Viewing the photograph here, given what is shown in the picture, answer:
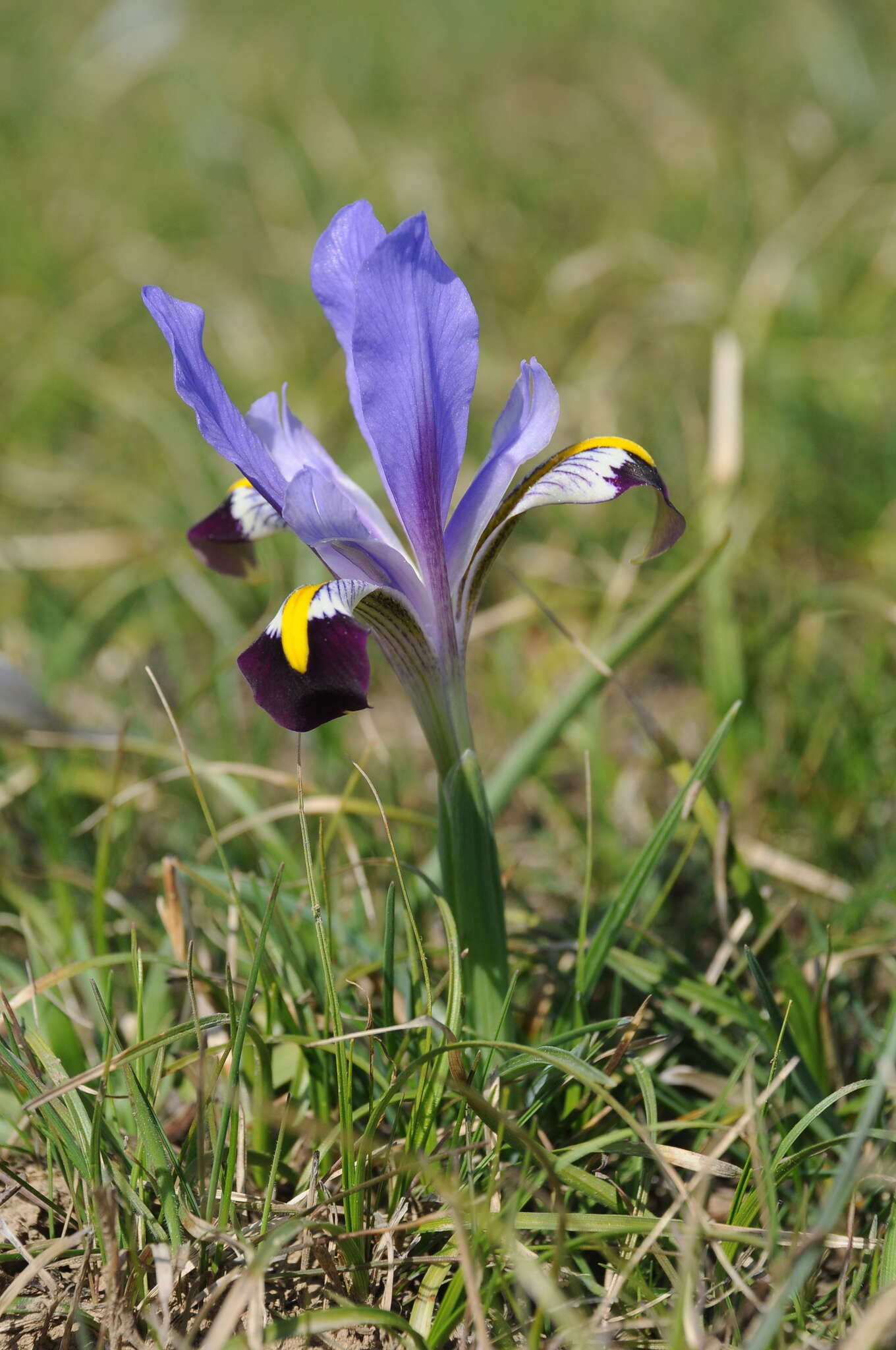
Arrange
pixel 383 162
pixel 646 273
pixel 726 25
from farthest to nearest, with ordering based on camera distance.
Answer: pixel 726 25, pixel 383 162, pixel 646 273

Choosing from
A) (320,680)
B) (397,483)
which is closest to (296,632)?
(320,680)

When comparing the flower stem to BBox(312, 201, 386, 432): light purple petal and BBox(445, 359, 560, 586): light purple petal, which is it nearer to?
BBox(445, 359, 560, 586): light purple petal

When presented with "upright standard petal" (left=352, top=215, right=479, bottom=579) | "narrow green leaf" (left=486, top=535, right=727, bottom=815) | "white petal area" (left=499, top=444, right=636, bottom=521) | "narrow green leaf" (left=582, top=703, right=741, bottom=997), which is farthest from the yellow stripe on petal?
"narrow green leaf" (left=486, top=535, right=727, bottom=815)

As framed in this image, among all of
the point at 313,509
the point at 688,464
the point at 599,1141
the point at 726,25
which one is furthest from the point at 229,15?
the point at 599,1141

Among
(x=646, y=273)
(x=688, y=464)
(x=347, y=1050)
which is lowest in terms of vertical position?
(x=347, y=1050)

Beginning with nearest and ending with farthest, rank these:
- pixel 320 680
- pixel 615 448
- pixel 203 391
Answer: pixel 320 680
pixel 203 391
pixel 615 448

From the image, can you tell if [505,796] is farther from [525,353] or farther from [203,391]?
[525,353]

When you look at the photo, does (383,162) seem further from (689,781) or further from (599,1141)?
(599,1141)
